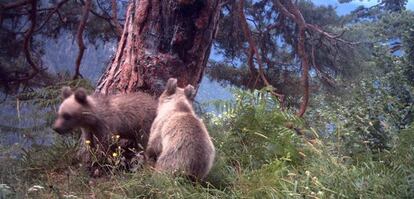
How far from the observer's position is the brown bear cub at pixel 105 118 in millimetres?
5520

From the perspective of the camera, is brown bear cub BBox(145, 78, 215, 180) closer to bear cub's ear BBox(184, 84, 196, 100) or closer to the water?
bear cub's ear BBox(184, 84, 196, 100)

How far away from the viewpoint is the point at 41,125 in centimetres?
707

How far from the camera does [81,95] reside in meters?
5.49

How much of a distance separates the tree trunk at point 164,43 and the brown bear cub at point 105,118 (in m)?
0.37

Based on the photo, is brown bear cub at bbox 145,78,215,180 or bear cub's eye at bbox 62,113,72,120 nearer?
brown bear cub at bbox 145,78,215,180

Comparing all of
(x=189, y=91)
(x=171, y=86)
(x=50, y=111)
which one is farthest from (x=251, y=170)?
(x=50, y=111)

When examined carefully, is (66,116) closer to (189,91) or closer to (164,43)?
(189,91)

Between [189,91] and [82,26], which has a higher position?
[82,26]

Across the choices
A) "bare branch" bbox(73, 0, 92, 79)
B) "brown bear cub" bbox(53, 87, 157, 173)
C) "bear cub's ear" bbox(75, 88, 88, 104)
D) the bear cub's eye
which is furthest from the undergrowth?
"bare branch" bbox(73, 0, 92, 79)

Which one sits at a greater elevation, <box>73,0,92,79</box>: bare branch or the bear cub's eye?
<box>73,0,92,79</box>: bare branch

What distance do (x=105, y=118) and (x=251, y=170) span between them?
1.60 metres

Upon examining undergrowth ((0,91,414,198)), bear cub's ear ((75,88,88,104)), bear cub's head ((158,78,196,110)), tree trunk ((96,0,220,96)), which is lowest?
undergrowth ((0,91,414,198))

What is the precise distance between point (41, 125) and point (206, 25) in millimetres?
2607

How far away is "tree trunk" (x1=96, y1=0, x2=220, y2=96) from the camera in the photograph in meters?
6.16
